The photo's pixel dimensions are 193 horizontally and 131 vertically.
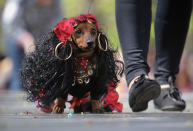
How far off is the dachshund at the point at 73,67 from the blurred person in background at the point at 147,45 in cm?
21

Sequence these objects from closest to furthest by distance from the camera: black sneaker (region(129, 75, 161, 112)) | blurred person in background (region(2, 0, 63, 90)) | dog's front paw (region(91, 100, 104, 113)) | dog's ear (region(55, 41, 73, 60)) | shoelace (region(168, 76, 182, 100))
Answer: black sneaker (region(129, 75, 161, 112)), dog's ear (region(55, 41, 73, 60)), dog's front paw (region(91, 100, 104, 113)), shoelace (region(168, 76, 182, 100)), blurred person in background (region(2, 0, 63, 90))

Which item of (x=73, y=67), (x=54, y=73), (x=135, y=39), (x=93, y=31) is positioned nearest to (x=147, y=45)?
(x=135, y=39)

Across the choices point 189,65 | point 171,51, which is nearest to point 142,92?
point 171,51

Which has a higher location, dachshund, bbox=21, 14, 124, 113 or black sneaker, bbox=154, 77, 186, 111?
dachshund, bbox=21, 14, 124, 113

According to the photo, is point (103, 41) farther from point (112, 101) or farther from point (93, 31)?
point (112, 101)

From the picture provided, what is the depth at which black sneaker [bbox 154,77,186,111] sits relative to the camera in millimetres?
4734

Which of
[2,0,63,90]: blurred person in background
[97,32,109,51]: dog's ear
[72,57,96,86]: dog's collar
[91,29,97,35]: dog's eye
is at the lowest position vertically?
[72,57,96,86]: dog's collar

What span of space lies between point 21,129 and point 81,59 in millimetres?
1598

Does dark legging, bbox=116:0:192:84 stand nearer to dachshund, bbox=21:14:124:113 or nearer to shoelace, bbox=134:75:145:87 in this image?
shoelace, bbox=134:75:145:87

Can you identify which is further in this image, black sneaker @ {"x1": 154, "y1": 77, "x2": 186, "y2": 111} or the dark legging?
black sneaker @ {"x1": 154, "y1": 77, "x2": 186, "y2": 111}

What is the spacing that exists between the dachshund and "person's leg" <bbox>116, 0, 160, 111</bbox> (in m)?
0.18

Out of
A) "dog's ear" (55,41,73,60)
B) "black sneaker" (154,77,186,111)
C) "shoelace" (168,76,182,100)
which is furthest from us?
"shoelace" (168,76,182,100)

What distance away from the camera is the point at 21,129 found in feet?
9.73

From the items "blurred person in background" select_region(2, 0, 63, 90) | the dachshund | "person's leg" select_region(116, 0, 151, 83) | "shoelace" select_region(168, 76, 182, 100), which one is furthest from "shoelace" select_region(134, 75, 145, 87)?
"blurred person in background" select_region(2, 0, 63, 90)
